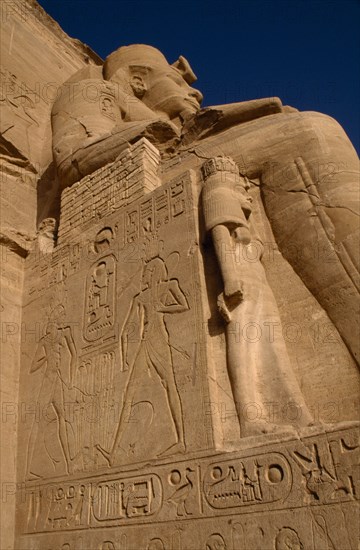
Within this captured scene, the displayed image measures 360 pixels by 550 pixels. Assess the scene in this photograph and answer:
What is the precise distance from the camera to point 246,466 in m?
2.94

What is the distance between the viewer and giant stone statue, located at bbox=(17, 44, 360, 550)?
9.53 ft

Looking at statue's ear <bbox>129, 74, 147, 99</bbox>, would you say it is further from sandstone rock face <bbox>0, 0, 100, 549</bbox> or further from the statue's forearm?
the statue's forearm

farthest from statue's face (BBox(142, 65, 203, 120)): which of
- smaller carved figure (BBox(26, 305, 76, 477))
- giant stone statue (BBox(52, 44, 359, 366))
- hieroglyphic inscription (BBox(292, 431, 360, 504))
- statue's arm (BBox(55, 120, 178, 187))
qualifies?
hieroglyphic inscription (BBox(292, 431, 360, 504))

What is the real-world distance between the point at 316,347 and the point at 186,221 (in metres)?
1.39

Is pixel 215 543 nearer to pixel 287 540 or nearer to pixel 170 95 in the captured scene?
pixel 287 540

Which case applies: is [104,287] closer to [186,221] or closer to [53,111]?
[186,221]

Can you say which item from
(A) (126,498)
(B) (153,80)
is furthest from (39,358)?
(B) (153,80)

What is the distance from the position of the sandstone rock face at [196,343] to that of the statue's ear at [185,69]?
3162mm

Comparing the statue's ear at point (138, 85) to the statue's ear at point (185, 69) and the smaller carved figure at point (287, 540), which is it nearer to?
the statue's ear at point (185, 69)

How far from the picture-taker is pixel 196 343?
3555 mm

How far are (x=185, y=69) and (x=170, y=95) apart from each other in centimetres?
123

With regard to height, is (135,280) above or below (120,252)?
below

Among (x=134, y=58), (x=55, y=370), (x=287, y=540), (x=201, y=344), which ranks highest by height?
(x=134, y=58)

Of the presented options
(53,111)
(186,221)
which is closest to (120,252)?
(186,221)
